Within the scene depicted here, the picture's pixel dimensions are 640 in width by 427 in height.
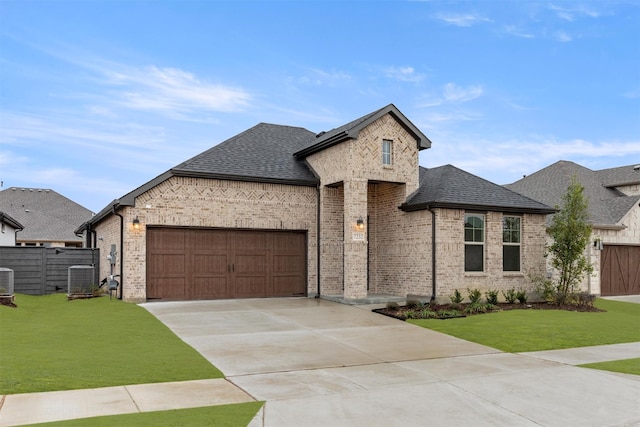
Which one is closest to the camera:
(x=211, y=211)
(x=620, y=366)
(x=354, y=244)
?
(x=620, y=366)

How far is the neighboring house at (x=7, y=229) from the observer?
1043 inches

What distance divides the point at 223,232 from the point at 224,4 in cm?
724

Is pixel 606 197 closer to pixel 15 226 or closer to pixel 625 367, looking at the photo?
pixel 625 367

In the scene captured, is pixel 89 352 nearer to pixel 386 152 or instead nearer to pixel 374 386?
pixel 374 386

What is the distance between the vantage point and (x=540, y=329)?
500 inches

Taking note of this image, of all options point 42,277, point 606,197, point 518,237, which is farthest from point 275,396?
point 606,197

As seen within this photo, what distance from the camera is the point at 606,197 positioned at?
91.1 feet

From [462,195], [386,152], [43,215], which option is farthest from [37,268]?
[43,215]

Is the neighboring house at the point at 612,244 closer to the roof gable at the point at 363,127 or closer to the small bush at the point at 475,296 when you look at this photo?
the roof gable at the point at 363,127

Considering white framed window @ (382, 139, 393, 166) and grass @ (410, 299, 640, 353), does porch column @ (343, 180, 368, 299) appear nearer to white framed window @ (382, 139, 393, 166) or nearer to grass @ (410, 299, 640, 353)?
white framed window @ (382, 139, 393, 166)

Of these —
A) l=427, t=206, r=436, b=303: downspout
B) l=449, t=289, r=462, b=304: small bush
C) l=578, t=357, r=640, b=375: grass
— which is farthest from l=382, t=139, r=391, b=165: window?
l=578, t=357, r=640, b=375: grass

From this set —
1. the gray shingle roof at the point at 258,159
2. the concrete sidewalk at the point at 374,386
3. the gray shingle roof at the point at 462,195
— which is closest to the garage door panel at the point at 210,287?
the gray shingle roof at the point at 258,159

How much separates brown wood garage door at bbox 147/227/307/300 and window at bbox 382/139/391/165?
13.0ft

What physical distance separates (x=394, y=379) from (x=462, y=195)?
1128 centimetres
